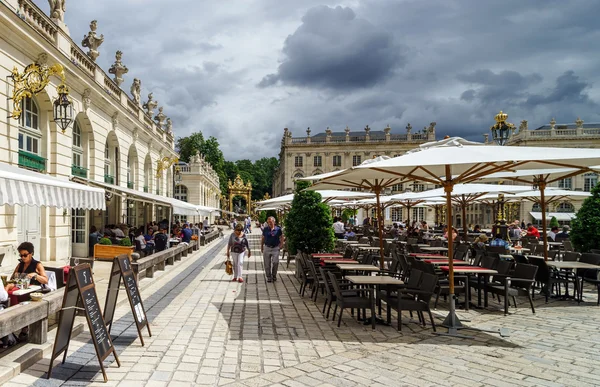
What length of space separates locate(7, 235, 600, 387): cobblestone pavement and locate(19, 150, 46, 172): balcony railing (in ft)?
21.0

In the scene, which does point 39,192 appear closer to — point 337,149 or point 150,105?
point 150,105

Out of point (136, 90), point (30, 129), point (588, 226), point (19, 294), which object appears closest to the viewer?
point (19, 294)

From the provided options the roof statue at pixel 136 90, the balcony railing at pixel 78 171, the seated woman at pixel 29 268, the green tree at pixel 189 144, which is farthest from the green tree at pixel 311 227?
the green tree at pixel 189 144

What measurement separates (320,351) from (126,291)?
8.32 ft

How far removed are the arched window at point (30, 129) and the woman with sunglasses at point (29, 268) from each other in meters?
7.49

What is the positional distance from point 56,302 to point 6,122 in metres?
7.30

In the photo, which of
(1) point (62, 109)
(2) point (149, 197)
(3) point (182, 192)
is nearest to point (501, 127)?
(2) point (149, 197)

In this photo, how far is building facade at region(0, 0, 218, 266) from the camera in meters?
10.9

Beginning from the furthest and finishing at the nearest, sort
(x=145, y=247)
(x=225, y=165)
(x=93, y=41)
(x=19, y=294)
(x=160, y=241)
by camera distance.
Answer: (x=225, y=165)
(x=93, y=41)
(x=160, y=241)
(x=145, y=247)
(x=19, y=294)

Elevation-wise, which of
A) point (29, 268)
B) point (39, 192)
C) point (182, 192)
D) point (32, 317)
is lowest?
point (32, 317)

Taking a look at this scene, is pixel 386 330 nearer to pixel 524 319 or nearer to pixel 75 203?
pixel 524 319

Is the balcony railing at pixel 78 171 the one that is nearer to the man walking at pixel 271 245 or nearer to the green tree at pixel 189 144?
the man walking at pixel 271 245

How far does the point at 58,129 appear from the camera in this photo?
529 inches

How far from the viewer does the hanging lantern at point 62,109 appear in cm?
1116
